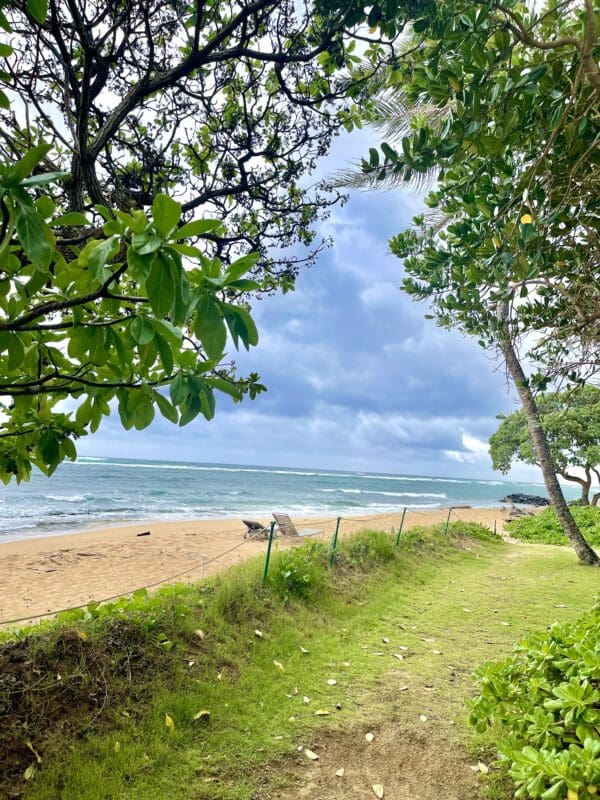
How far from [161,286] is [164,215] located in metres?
0.14

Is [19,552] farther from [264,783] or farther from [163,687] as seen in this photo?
[264,783]

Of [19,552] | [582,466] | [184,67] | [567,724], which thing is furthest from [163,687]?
[582,466]

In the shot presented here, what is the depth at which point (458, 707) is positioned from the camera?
3.46 meters

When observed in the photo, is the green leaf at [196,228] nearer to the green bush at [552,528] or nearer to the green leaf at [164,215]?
the green leaf at [164,215]

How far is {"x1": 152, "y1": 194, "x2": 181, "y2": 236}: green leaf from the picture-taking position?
3.02 feet

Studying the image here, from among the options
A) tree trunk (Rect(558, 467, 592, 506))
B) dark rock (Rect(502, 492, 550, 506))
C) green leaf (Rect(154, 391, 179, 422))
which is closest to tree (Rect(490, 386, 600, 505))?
tree trunk (Rect(558, 467, 592, 506))

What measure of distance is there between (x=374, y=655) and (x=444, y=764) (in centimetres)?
165

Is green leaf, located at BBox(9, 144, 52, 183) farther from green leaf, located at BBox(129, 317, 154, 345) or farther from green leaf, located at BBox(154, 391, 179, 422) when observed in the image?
green leaf, located at BBox(154, 391, 179, 422)

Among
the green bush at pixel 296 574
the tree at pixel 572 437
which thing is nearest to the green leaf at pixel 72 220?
the green bush at pixel 296 574

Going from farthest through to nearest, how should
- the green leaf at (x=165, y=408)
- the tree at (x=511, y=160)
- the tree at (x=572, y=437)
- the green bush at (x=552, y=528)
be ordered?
the tree at (x=572, y=437) < the green bush at (x=552, y=528) < the tree at (x=511, y=160) < the green leaf at (x=165, y=408)

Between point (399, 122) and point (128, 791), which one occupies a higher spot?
point (399, 122)

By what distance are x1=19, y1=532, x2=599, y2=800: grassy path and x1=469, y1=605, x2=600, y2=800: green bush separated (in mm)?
716

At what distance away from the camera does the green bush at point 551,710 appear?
1617mm

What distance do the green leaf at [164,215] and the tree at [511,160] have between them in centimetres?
158
